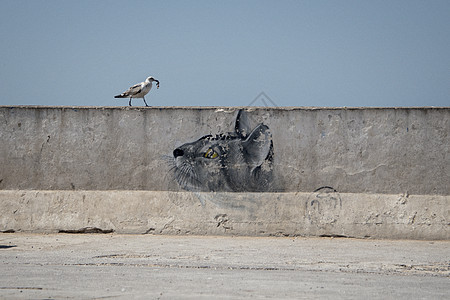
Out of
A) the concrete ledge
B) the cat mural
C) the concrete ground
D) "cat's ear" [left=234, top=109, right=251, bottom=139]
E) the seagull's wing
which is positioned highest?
the seagull's wing

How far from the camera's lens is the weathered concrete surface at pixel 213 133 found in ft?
32.4

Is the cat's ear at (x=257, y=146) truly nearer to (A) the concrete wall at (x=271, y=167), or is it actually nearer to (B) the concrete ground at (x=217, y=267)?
(A) the concrete wall at (x=271, y=167)

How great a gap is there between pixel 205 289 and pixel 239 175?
4.42 metres

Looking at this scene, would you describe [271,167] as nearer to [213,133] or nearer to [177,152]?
[213,133]

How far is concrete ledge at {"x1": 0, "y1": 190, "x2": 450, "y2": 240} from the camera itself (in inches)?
383

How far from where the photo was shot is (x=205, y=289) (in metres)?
5.79

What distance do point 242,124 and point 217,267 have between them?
360 cm

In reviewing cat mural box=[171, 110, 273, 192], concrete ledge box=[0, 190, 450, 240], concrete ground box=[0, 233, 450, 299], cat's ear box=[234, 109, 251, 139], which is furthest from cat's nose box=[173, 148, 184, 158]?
concrete ground box=[0, 233, 450, 299]

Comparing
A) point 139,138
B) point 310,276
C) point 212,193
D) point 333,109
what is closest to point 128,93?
point 139,138

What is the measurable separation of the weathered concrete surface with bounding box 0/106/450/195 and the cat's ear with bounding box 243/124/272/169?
0.14m

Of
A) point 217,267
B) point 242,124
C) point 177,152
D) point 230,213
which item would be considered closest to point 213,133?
point 242,124

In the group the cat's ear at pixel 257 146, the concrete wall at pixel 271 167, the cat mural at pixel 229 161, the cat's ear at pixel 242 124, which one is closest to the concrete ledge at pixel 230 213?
the concrete wall at pixel 271 167

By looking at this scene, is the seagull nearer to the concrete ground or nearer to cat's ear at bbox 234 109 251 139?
cat's ear at bbox 234 109 251 139

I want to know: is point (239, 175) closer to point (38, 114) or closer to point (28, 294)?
point (38, 114)
